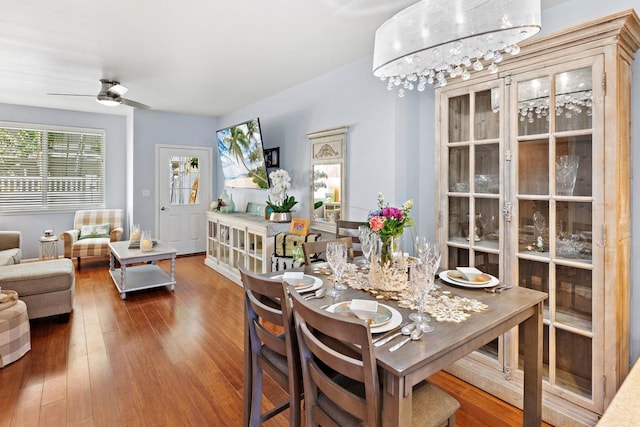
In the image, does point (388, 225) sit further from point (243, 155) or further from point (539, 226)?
point (243, 155)

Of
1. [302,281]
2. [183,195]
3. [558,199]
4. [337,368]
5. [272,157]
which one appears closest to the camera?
[337,368]

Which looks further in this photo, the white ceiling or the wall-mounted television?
the wall-mounted television

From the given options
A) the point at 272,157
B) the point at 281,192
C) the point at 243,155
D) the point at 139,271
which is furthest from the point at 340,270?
the point at 139,271

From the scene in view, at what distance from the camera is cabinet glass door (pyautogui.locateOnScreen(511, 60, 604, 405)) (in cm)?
183

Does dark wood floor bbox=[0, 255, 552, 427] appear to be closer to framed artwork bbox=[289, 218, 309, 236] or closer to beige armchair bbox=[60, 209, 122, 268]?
framed artwork bbox=[289, 218, 309, 236]

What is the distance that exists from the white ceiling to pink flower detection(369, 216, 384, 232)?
1574 millimetres

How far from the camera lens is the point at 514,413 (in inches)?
79.0

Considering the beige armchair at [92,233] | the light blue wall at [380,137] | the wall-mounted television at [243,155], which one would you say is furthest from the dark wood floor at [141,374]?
the wall-mounted television at [243,155]

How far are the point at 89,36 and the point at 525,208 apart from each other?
363 cm

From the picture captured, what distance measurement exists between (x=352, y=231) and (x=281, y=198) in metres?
1.30

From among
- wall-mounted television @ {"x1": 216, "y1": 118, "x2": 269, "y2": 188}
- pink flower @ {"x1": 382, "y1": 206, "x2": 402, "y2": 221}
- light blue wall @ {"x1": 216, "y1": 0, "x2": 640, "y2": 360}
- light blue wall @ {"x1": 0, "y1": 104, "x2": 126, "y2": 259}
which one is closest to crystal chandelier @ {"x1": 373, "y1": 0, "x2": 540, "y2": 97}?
pink flower @ {"x1": 382, "y1": 206, "x2": 402, "y2": 221}

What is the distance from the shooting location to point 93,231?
5551 millimetres

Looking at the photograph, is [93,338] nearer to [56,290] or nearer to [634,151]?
[56,290]

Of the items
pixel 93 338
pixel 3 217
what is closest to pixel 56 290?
pixel 93 338
